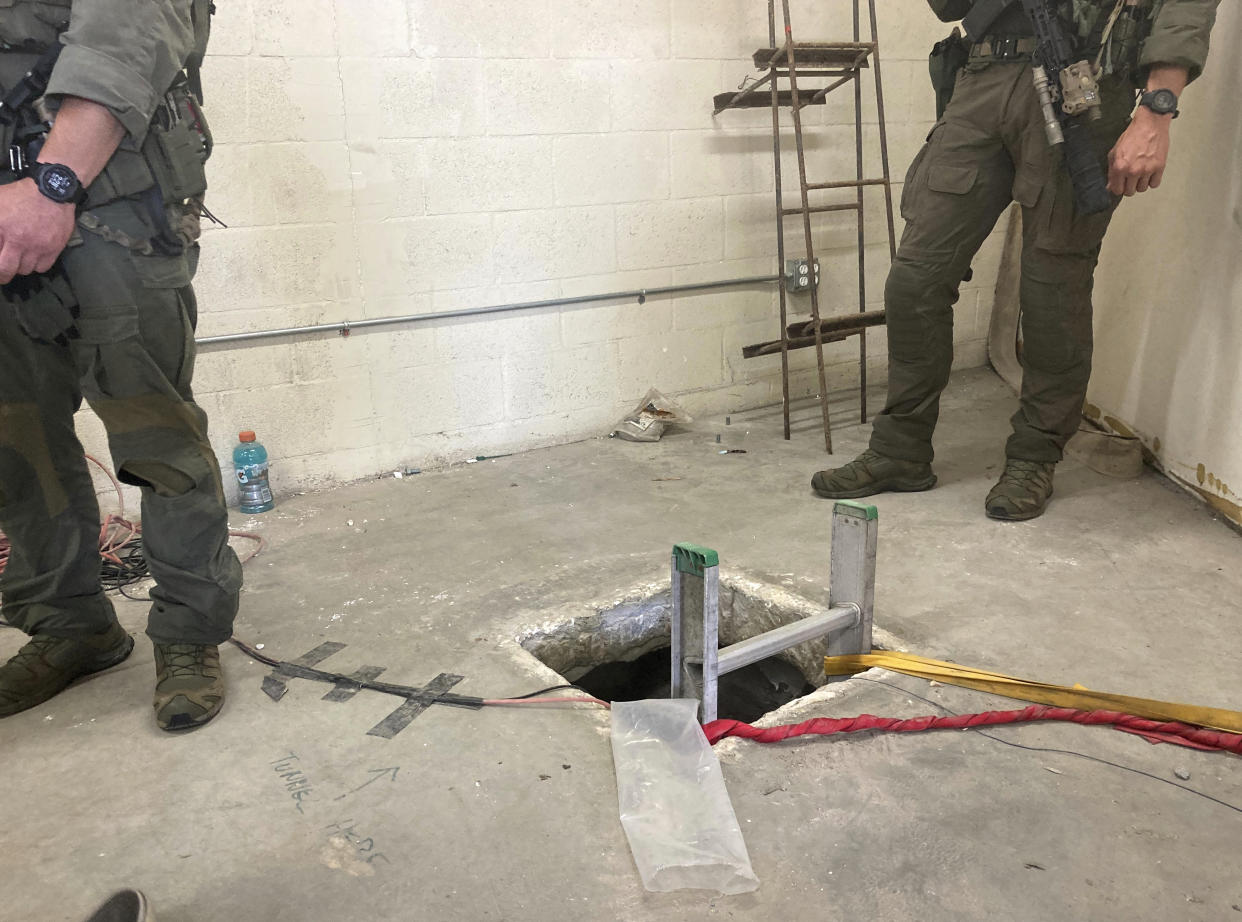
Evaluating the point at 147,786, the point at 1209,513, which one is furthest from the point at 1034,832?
the point at 1209,513

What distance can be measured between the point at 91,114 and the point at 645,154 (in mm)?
2044

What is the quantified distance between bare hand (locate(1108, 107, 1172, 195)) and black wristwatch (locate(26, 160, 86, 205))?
2.00m

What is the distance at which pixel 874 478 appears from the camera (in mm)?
2420

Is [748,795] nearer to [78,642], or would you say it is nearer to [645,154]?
[78,642]

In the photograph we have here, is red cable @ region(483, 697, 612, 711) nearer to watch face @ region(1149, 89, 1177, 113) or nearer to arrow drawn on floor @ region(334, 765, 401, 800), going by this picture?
arrow drawn on floor @ region(334, 765, 401, 800)

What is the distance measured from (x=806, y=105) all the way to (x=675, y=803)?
103 inches

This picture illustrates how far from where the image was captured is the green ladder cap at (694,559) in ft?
4.31

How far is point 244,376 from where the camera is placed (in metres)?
2.51

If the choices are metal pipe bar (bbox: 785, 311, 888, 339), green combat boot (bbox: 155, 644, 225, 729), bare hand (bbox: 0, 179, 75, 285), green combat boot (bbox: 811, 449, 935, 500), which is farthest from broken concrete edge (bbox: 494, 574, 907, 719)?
metal pipe bar (bbox: 785, 311, 888, 339)

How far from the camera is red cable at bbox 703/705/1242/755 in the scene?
4.43 feet

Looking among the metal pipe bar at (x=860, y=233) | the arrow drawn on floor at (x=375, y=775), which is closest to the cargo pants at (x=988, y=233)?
the metal pipe bar at (x=860, y=233)

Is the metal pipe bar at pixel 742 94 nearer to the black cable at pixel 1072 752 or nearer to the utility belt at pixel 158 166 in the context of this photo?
the utility belt at pixel 158 166

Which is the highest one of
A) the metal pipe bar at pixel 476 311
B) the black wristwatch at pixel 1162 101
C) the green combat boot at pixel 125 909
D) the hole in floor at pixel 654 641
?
the black wristwatch at pixel 1162 101

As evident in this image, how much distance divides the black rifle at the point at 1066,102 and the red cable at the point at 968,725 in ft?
3.91
